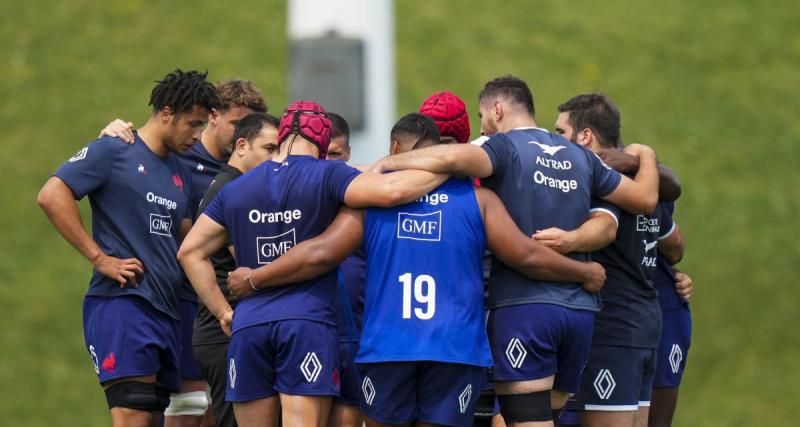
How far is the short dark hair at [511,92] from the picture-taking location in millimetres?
8852

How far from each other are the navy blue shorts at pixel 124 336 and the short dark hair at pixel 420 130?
2268mm

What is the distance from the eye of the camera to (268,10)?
2827cm

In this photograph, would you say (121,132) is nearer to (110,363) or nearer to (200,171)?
(200,171)

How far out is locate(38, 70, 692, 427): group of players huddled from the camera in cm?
800

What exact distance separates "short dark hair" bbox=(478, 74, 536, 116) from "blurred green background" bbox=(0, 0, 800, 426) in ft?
36.7

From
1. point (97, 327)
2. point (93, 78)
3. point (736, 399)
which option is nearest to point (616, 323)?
point (97, 327)

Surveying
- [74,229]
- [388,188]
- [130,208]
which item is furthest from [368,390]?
[74,229]

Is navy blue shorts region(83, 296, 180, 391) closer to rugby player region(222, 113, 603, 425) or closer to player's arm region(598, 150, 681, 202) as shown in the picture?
rugby player region(222, 113, 603, 425)

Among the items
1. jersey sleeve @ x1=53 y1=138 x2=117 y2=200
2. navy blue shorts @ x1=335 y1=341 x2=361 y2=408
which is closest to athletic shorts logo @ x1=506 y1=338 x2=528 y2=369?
navy blue shorts @ x1=335 y1=341 x2=361 y2=408

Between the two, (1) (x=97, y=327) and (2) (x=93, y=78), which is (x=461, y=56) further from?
(1) (x=97, y=327)

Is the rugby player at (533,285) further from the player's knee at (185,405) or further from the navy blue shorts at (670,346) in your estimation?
the player's knee at (185,405)

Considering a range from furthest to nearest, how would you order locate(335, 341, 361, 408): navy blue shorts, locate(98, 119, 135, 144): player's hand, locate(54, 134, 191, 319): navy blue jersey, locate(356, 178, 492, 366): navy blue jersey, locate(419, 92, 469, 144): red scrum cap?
locate(98, 119, 135, 144): player's hand < locate(419, 92, 469, 144): red scrum cap < locate(54, 134, 191, 319): navy blue jersey < locate(335, 341, 361, 408): navy blue shorts < locate(356, 178, 492, 366): navy blue jersey

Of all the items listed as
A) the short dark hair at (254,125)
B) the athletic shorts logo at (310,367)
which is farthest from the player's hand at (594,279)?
the short dark hair at (254,125)

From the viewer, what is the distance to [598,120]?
9625mm
